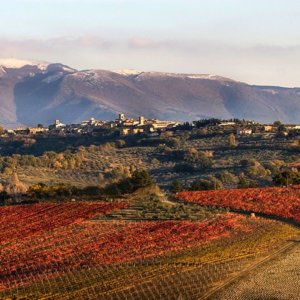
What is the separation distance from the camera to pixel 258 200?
5381 cm

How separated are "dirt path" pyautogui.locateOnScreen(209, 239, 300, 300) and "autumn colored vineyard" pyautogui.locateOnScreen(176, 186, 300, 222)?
12.4m

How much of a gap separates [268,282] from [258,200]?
78.1ft

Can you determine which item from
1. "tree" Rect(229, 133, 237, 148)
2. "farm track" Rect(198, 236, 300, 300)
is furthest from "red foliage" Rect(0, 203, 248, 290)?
"tree" Rect(229, 133, 237, 148)

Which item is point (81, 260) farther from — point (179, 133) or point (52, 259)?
point (179, 133)

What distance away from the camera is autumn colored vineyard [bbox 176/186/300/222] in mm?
48934

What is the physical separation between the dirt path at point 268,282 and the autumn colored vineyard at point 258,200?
12352mm

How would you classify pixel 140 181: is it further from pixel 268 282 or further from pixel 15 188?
pixel 268 282

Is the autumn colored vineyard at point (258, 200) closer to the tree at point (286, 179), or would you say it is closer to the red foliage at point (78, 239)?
the red foliage at point (78, 239)

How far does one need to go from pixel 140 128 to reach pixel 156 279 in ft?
462

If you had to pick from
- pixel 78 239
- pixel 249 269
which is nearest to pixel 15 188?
pixel 78 239

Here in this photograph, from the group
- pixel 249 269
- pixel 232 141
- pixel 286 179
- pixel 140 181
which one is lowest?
pixel 232 141

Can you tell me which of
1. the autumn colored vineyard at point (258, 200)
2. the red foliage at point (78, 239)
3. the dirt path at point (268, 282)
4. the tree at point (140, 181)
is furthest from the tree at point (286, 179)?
the dirt path at point (268, 282)

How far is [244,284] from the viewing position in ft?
98.4

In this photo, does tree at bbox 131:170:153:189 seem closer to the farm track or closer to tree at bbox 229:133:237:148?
the farm track
